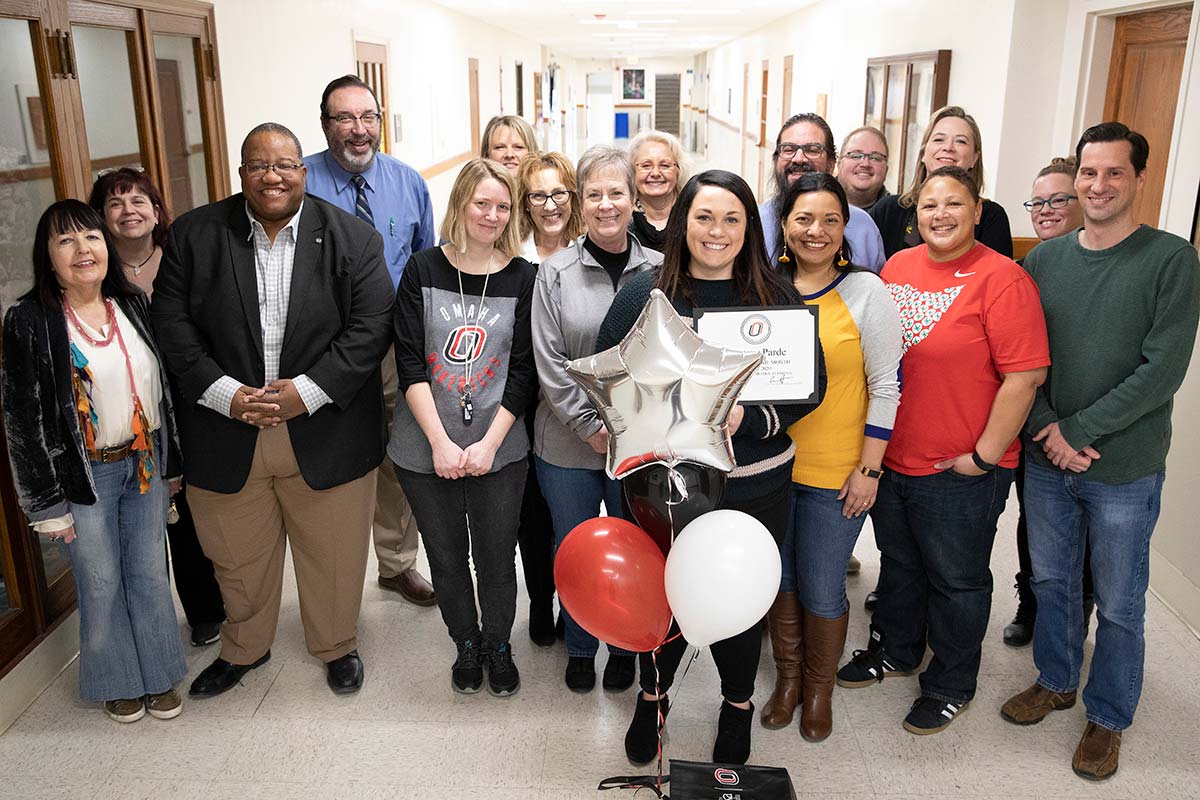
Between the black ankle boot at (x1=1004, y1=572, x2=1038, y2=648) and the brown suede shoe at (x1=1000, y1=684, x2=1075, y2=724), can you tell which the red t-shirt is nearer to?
the brown suede shoe at (x1=1000, y1=684, x2=1075, y2=724)

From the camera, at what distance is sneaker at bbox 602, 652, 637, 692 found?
2.71m

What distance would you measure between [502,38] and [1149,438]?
1423cm

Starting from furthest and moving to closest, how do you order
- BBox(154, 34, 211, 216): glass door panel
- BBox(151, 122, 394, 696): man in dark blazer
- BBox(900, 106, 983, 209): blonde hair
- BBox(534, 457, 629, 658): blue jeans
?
BBox(154, 34, 211, 216): glass door panel → BBox(900, 106, 983, 209): blonde hair → BBox(534, 457, 629, 658): blue jeans → BBox(151, 122, 394, 696): man in dark blazer

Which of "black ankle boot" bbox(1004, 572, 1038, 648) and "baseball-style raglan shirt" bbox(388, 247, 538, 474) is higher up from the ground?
"baseball-style raglan shirt" bbox(388, 247, 538, 474)

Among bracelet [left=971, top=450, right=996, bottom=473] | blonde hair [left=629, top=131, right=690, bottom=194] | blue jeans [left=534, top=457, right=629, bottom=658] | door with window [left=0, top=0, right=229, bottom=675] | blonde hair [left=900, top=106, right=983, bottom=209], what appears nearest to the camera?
bracelet [left=971, top=450, right=996, bottom=473]

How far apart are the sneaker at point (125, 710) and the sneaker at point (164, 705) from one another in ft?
0.08

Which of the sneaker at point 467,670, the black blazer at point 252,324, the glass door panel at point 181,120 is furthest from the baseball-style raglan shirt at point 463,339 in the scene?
the glass door panel at point 181,120

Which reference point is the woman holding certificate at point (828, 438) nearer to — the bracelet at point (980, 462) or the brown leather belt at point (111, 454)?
the bracelet at point (980, 462)

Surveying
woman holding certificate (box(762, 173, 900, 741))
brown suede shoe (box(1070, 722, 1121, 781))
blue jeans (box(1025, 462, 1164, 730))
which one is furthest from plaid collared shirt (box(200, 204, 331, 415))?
brown suede shoe (box(1070, 722, 1121, 781))

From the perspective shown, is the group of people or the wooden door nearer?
the group of people

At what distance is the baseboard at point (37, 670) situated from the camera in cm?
257

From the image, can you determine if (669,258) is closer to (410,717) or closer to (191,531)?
(410,717)

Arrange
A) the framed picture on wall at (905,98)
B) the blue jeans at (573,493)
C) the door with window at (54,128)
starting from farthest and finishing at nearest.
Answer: the framed picture on wall at (905,98) < the door with window at (54,128) < the blue jeans at (573,493)

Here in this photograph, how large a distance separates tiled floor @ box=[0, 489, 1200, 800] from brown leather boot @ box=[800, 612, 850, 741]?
0.05 metres
